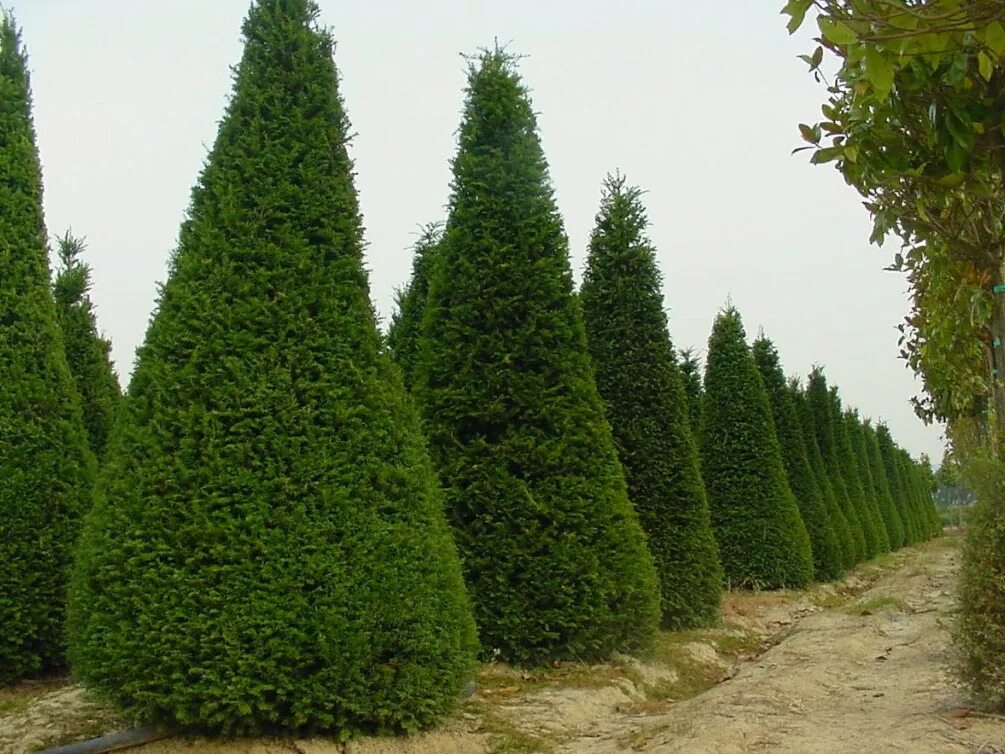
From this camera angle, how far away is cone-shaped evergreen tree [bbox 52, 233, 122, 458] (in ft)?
35.3

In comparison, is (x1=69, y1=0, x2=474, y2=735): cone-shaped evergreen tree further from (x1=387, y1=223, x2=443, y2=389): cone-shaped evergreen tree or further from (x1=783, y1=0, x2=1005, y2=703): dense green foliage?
(x1=387, y1=223, x2=443, y2=389): cone-shaped evergreen tree

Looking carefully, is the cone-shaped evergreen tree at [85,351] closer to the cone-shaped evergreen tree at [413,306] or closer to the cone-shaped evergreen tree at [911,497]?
the cone-shaped evergreen tree at [413,306]

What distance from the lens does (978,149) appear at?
4.32 meters

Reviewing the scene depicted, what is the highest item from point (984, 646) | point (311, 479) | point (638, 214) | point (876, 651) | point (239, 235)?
point (638, 214)

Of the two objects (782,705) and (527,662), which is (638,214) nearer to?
(527,662)

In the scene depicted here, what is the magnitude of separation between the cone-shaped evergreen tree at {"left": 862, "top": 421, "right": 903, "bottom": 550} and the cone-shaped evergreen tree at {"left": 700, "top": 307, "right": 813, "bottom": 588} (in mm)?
17506

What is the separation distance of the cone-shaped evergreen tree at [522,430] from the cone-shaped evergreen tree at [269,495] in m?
2.24

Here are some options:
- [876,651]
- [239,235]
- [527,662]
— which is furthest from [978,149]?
[876,651]

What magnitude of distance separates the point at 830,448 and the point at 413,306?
52.2 feet

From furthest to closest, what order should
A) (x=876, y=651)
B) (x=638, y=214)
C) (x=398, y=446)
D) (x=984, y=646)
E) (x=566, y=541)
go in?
(x=638, y=214) → (x=876, y=651) → (x=566, y=541) → (x=398, y=446) → (x=984, y=646)

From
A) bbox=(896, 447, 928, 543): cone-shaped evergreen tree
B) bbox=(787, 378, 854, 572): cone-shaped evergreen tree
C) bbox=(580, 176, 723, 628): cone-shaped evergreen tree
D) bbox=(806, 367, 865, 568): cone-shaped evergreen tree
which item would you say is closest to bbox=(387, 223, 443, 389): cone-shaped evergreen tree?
bbox=(580, 176, 723, 628): cone-shaped evergreen tree

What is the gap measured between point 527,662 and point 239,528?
13.1 feet

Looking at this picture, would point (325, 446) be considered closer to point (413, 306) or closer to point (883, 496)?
point (413, 306)

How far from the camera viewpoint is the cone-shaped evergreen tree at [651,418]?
11.9 metres
